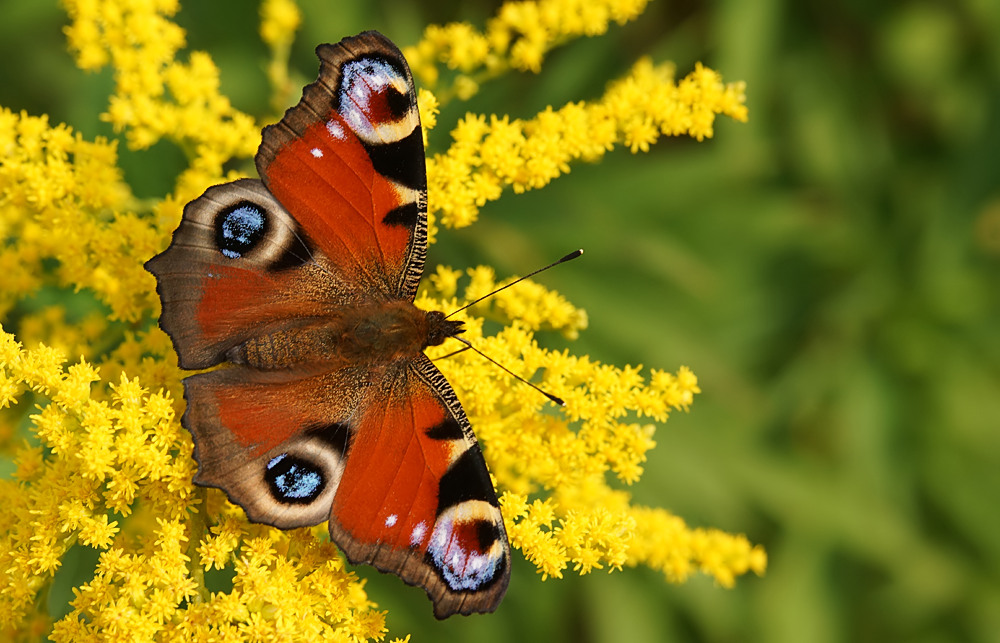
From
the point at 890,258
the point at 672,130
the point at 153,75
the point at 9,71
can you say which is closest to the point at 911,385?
the point at 890,258

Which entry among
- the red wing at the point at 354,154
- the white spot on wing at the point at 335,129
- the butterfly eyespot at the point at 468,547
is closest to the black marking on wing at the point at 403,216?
the red wing at the point at 354,154

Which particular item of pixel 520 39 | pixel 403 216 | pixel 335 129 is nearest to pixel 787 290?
pixel 520 39

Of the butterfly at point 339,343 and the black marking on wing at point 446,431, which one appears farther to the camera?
the black marking on wing at point 446,431

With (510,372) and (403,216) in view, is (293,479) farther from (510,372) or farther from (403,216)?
(403,216)

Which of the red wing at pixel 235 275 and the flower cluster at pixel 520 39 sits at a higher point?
the flower cluster at pixel 520 39

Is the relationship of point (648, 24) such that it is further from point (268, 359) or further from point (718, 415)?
point (268, 359)

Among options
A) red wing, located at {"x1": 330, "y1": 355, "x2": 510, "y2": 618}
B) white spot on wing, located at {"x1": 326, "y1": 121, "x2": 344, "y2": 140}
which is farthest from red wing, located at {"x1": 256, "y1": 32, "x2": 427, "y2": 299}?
red wing, located at {"x1": 330, "y1": 355, "x2": 510, "y2": 618}

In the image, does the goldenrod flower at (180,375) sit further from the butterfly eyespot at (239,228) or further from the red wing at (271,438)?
the butterfly eyespot at (239,228)
